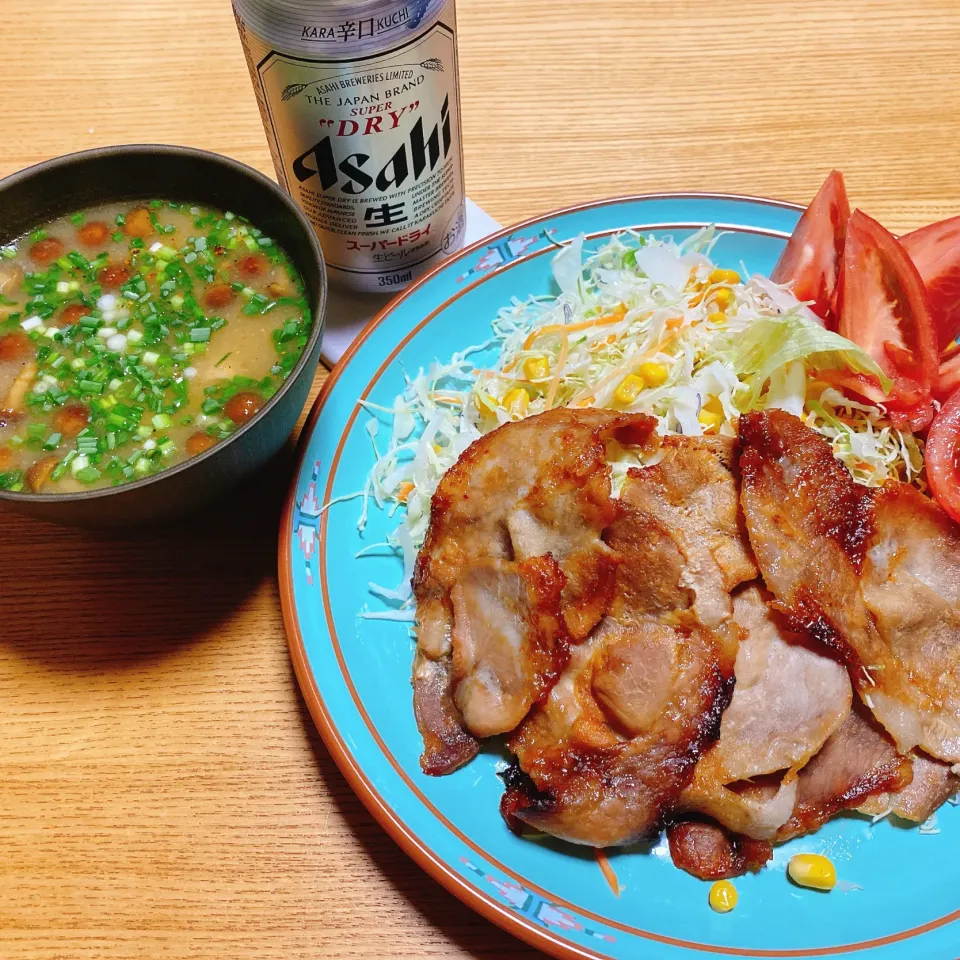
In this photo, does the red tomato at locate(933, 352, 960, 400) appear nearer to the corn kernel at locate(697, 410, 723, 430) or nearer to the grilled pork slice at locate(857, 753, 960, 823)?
the corn kernel at locate(697, 410, 723, 430)

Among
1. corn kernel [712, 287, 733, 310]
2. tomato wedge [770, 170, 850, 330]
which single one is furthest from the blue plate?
tomato wedge [770, 170, 850, 330]

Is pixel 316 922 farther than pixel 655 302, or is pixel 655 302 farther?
pixel 655 302

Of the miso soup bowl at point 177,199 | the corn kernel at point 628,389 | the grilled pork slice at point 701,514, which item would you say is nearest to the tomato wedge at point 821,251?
the corn kernel at point 628,389

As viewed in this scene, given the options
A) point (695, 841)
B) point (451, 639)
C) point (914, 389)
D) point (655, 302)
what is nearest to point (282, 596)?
point (451, 639)

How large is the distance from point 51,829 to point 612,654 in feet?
4.56

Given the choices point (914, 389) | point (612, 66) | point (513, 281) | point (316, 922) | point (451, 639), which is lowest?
point (316, 922)

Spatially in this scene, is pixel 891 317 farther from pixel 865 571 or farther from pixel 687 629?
pixel 687 629

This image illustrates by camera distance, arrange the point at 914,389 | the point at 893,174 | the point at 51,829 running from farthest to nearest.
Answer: the point at 893,174 < the point at 914,389 < the point at 51,829

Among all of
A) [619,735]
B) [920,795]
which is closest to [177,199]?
[619,735]

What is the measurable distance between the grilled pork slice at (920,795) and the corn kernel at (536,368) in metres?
1.39

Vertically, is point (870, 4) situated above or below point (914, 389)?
above

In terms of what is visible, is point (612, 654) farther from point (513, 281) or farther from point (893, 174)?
point (893, 174)

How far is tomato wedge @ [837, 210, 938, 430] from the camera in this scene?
7.34 ft

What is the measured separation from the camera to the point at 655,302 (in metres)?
2.55
